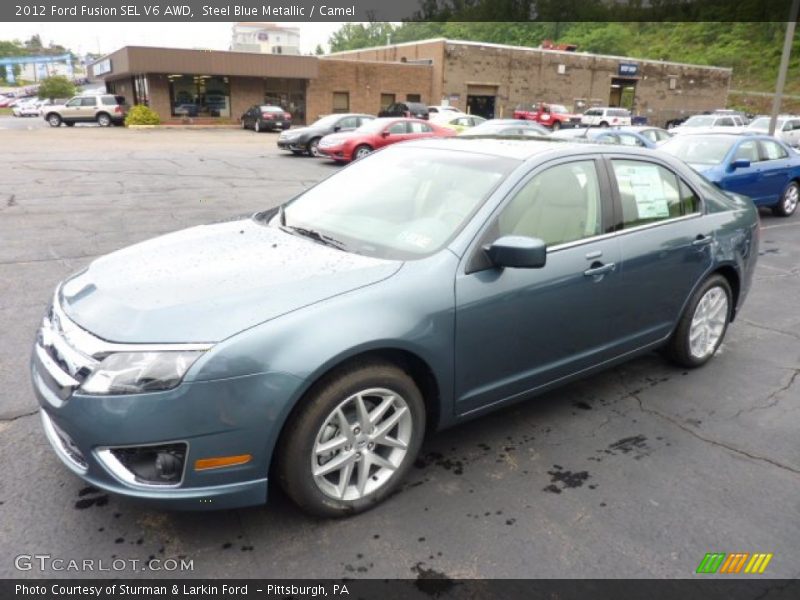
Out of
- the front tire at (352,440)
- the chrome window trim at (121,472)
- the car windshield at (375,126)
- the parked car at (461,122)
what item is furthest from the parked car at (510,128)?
the chrome window trim at (121,472)

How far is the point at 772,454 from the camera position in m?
3.44

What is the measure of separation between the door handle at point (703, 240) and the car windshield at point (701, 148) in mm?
6694

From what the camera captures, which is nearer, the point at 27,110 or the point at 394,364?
the point at 394,364

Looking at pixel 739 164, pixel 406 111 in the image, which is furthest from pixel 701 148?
pixel 406 111

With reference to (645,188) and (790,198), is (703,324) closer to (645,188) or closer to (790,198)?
(645,188)

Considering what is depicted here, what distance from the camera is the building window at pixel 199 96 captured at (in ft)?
123

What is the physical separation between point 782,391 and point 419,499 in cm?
289

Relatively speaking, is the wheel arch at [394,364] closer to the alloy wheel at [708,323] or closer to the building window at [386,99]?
the alloy wheel at [708,323]

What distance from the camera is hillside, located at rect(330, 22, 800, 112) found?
68750mm

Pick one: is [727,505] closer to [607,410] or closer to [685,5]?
[607,410]

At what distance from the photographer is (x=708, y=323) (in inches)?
178

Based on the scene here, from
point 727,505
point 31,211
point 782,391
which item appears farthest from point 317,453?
point 31,211

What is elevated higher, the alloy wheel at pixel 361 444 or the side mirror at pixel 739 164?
the side mirror at pixel 739 164

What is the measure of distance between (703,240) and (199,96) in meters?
39.0
